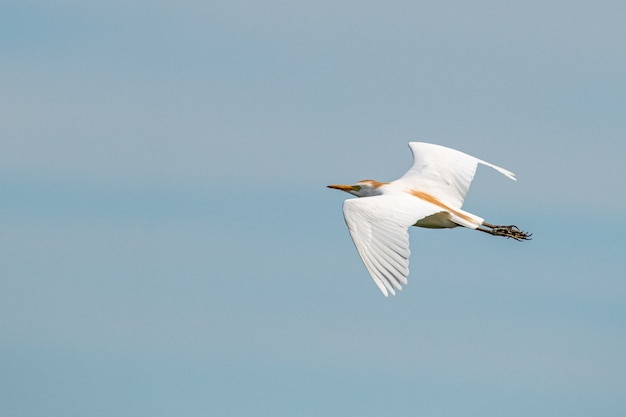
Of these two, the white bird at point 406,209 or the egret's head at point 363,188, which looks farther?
the egret's head at point 363,188

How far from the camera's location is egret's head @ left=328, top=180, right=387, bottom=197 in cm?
3559

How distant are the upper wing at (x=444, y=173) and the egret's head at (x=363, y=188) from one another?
3.03 ft

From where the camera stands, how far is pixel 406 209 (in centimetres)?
3123

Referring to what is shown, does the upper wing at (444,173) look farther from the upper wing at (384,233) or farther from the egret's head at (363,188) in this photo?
the upper wing at (384,233)

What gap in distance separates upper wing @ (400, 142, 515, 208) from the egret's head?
3.03 feet

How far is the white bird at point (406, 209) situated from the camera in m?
28.2

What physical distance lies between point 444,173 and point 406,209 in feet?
19.3

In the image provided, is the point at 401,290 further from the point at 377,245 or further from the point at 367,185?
the point at 367,185

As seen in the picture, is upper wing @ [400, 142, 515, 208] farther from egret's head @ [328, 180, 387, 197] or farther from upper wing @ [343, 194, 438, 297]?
upper wing @ [343, 194, 438, 297]

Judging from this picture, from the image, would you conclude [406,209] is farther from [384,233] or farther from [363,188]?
[363,188]

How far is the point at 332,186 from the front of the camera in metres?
37.3

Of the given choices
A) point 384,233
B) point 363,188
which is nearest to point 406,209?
point 384,233

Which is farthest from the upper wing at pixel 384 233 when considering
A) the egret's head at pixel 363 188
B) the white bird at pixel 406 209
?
the egret's head at pixel 363 188

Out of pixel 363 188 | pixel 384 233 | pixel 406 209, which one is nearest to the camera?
pixel 384 233
